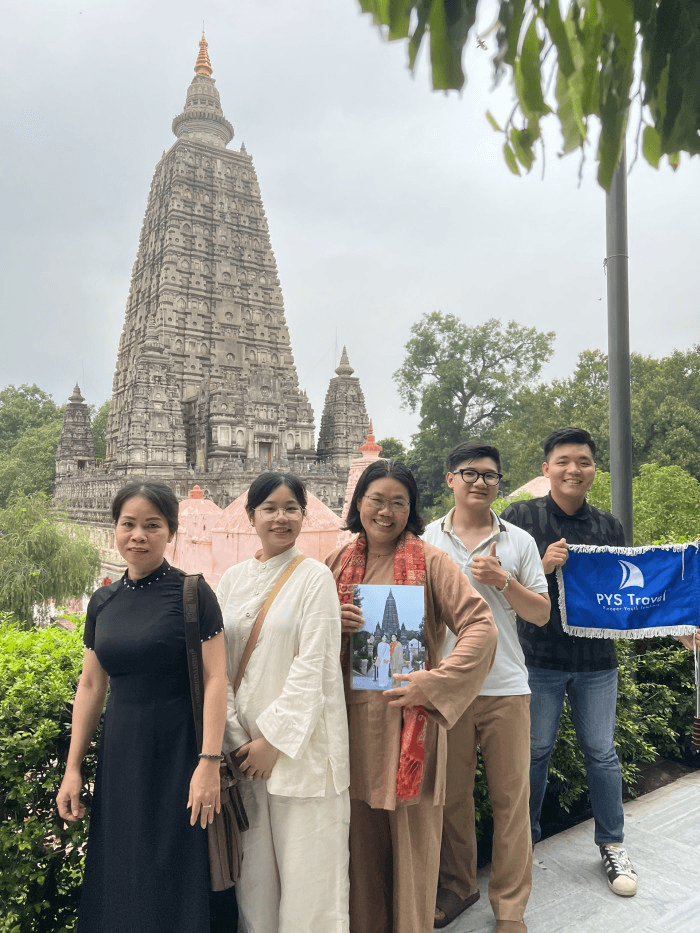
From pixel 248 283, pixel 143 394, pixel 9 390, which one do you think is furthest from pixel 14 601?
pixel 9 390

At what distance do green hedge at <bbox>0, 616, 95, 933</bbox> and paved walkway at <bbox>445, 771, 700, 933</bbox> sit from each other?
1536 mm

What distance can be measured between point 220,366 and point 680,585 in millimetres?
26214

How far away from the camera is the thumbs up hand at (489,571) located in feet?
7.77

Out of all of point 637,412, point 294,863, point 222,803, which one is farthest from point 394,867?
point 637,412

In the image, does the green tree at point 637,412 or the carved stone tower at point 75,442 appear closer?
the green tree at point 637,412

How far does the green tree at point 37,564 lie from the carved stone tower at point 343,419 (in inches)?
645

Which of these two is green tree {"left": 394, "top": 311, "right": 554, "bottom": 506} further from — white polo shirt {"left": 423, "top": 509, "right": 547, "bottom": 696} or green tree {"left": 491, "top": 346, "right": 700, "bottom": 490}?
white polo shirt {"left": 423, "top": 509, "right": 547, "bottom": 696}

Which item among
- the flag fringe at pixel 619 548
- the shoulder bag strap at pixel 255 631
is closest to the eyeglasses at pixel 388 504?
the shoulder bag strap at pixel 255 631

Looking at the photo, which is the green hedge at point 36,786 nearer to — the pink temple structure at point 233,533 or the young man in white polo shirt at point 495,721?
the young man in white polo shirt at point 495,721

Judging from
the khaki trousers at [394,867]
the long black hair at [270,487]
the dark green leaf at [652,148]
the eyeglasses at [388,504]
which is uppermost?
the dark green leaf at [652,148]

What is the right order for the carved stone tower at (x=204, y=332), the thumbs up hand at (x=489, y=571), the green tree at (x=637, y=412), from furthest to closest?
the carved stone tower at (x=204, y=332) < the green tree at (x=637, y=412) < the thumbs up hand at (x=489, y=571)

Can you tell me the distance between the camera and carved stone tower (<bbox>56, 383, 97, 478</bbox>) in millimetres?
31188

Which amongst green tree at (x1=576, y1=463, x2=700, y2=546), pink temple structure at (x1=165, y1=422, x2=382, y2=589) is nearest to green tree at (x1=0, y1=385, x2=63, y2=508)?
pink temple structure at (x1=165, y1=422, x2=382, y2=589)

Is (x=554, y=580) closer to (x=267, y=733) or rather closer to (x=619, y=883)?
(x=619, y=883)
